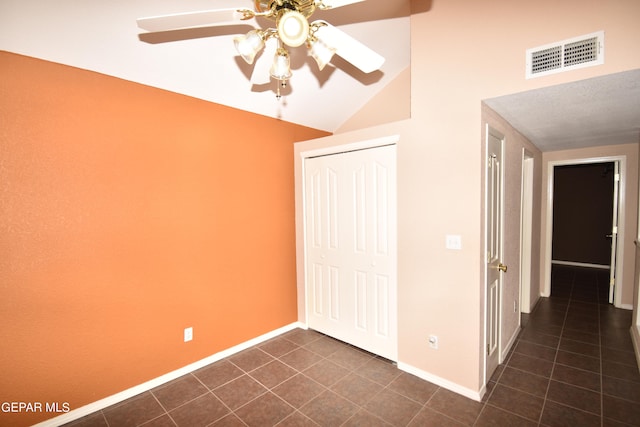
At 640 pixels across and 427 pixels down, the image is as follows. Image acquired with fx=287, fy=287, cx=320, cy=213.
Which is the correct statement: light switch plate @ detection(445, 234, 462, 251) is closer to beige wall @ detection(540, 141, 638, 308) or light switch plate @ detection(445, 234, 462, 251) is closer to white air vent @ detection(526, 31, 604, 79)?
white air vent @ detection(526, 31, 604, 79)

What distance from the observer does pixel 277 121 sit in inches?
132

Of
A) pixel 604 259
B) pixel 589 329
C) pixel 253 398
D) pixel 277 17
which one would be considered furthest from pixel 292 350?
pixel 604 259

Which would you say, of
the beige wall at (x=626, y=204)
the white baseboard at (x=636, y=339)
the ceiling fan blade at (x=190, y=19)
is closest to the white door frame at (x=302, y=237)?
the ceiling fan blade at (x=190, y=19)

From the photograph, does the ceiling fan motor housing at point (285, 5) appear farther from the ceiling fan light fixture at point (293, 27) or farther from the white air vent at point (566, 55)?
the white air vent at point (566, 55)

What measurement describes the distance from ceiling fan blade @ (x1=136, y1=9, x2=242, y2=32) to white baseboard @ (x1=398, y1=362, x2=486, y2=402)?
Result: 2.87 meters

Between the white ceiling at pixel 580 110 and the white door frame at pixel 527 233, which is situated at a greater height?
the white ceiling at pixel 580 110

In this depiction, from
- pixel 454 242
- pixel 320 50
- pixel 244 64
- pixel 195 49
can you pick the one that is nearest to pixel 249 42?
pixel 320 50

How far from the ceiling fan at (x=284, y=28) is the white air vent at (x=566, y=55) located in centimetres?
110

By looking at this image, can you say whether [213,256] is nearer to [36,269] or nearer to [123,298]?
[123,298]

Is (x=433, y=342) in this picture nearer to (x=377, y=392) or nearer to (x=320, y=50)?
(x=377, y=392)

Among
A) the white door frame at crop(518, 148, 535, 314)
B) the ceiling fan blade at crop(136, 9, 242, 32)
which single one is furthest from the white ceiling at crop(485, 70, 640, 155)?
the ceiling fan blade at crop(136, 9, 242, 32)

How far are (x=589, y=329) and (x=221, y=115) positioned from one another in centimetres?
480

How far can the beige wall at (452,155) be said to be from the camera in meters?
1.91

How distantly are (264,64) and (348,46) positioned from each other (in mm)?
1277
